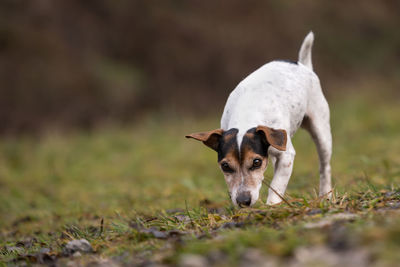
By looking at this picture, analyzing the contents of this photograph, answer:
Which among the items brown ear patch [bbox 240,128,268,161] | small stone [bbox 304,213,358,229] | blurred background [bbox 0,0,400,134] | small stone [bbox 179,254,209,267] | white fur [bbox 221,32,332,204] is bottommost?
small stone [bbox 179,254,209,267]

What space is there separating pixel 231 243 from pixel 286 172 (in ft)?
5.96

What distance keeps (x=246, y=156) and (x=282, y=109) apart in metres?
0.73

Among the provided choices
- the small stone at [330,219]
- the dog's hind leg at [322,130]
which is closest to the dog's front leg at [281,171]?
the dog's hind leg at [322,130]

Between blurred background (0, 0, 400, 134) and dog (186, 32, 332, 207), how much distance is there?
930cm

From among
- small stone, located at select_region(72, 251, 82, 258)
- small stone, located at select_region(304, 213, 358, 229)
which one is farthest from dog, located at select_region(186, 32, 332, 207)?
small stone, located at select_region(72, 251, 82, 258)

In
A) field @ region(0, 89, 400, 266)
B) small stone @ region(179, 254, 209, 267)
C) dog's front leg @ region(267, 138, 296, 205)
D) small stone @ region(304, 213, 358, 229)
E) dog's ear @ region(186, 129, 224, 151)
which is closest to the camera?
small stone @ region(179, 254, 209, 267)

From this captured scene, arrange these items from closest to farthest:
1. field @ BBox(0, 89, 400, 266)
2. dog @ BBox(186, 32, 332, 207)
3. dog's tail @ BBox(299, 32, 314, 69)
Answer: field @ BBox(0, 89, 400, 266), dog @ BBox(186, 32, 332, 207), dog's tail @ BBox(299, 32, 314, 69)

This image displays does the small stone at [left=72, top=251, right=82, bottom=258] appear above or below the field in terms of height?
below

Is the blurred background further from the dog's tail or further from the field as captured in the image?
the dog's tail

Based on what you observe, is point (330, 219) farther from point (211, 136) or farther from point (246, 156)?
point (211, 136)

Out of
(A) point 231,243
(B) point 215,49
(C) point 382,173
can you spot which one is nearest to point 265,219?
(A) point 231,243

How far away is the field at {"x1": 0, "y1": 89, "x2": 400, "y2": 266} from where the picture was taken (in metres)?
2.72

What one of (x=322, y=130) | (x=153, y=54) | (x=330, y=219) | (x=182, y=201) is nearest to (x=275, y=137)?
(x=330, y=219)

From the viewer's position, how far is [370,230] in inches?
102
